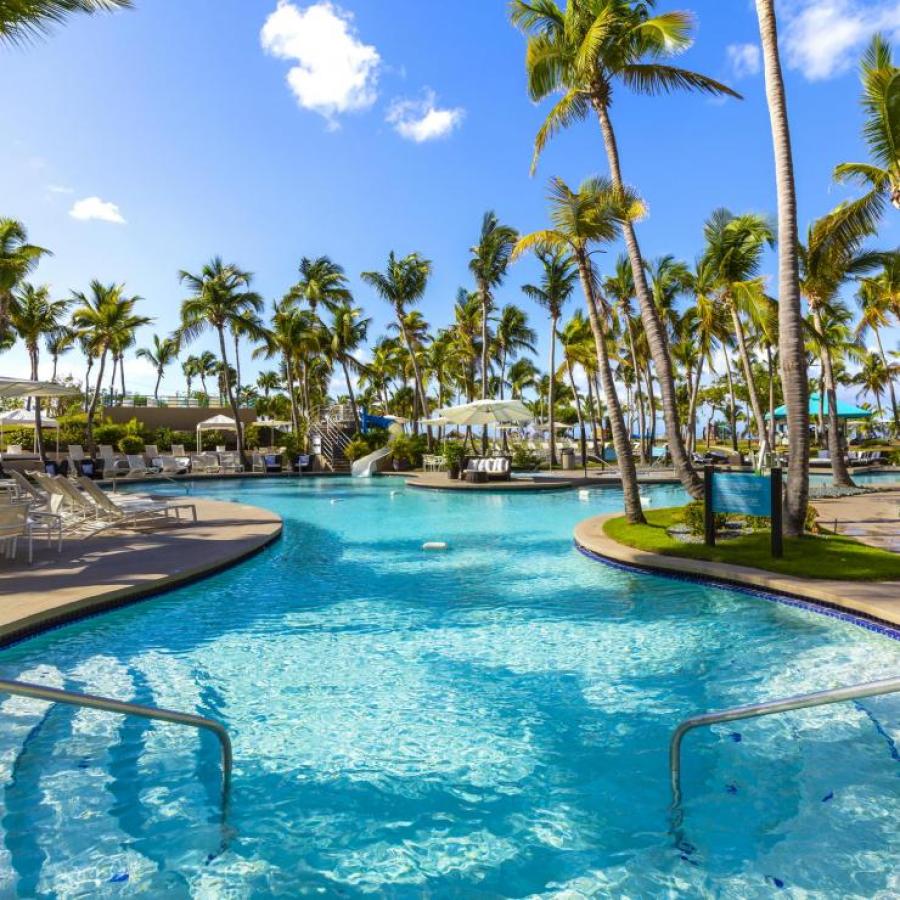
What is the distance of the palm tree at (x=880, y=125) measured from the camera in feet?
39.8

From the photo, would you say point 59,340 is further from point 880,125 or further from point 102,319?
point 880,125

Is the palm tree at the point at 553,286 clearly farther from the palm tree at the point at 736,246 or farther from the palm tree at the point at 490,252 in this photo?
the palm tree at the point at 736,246

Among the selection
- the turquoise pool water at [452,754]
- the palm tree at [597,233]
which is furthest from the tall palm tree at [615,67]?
the turquoise pool water at [452,754]

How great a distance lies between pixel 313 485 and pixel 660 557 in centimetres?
2023

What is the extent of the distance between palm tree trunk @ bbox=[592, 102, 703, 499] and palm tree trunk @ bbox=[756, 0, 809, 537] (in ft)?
7.68

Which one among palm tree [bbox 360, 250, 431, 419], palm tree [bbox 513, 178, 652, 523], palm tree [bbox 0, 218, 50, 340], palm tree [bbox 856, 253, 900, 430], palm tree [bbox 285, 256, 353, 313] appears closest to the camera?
palm tree [bbox 513, 178, 652, 523]

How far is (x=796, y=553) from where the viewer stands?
363 inches

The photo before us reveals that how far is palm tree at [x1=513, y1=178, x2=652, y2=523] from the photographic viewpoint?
12.4 meters

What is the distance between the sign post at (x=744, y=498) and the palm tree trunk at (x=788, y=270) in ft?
2.53

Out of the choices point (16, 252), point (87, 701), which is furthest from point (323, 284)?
point (87, 701)

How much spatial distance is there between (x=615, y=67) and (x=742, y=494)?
864cm

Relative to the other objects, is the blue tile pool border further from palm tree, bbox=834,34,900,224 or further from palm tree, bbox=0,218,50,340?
palm tree, bbox=0,218,50,340

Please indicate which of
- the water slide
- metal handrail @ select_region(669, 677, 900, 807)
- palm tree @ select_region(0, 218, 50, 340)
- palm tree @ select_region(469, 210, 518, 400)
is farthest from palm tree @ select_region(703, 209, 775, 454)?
palm tree @ select_region(0, 218, 50, 340)

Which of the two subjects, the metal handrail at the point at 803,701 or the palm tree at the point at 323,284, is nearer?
the metal handrail at the point at 803,701
